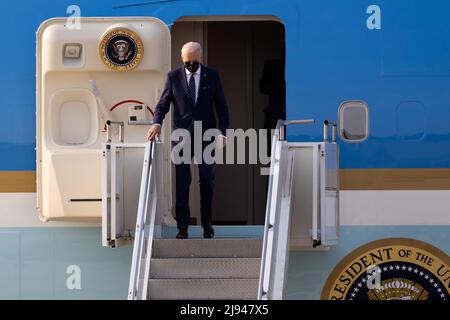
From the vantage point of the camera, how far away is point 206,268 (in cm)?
909

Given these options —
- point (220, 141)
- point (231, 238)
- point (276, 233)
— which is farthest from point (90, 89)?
point (276, 233)

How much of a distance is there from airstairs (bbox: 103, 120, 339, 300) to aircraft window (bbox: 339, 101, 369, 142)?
349mm

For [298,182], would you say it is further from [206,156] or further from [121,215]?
[121,215]

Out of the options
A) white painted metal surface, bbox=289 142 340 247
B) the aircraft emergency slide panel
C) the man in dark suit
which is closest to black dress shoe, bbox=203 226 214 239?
the man in dark suit

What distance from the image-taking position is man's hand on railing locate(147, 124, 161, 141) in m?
9.19

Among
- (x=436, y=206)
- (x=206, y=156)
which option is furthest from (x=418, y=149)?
(x=206, y=156)

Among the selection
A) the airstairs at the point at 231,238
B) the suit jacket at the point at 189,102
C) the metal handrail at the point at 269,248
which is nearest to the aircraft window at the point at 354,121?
the airstairs at the point at 231,238

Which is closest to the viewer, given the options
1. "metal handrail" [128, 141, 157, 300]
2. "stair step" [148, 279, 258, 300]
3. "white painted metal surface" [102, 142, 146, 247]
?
"metal handrail" [128, 141, 157, 300]

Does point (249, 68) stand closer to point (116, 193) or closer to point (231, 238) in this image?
point (231, 238)

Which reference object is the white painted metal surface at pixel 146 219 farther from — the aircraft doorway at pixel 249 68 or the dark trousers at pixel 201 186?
the aircraft doorway at pixel 249 68

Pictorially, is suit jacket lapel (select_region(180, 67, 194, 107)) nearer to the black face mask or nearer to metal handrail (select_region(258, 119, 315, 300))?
the black face mask

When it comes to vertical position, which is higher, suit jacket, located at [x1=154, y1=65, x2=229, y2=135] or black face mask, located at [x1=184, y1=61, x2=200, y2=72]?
black face mask, located at [x1=184, y1=61, x2=200, y2=72]

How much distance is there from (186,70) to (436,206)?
7.83 ft
